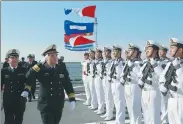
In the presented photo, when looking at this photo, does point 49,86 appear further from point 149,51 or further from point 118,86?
point 118,86

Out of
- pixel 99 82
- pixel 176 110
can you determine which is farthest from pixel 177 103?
pixel 99 82

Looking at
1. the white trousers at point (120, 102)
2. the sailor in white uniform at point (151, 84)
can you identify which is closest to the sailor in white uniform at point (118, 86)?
the white trousers at point (120, 102)

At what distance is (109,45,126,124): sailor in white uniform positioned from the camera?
9.41m

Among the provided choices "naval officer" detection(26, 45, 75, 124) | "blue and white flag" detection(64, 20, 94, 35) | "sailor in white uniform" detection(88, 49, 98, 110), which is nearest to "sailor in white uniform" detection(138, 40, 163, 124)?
"naval officer" detection(26, 45, 75, 124)

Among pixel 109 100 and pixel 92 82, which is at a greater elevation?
pixel 92 82

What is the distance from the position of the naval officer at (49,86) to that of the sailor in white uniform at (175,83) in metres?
1.98

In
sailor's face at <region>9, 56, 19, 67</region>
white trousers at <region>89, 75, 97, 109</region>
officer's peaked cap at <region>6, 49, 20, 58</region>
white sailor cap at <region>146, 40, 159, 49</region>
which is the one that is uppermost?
white sailor cap at <region>146, 40, 159, 49</region>

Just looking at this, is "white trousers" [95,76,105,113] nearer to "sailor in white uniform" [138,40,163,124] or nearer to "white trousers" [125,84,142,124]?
"white trousers" [125,84,142,124]

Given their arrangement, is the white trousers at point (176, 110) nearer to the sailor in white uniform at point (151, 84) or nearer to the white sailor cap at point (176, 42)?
the white sailor cap at point (176, 42)

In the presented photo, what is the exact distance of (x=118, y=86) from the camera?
945cm

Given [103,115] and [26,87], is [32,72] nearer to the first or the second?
[26,87]

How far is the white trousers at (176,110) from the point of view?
5.90 meters

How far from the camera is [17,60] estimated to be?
7.88 m

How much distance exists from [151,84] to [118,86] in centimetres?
213
